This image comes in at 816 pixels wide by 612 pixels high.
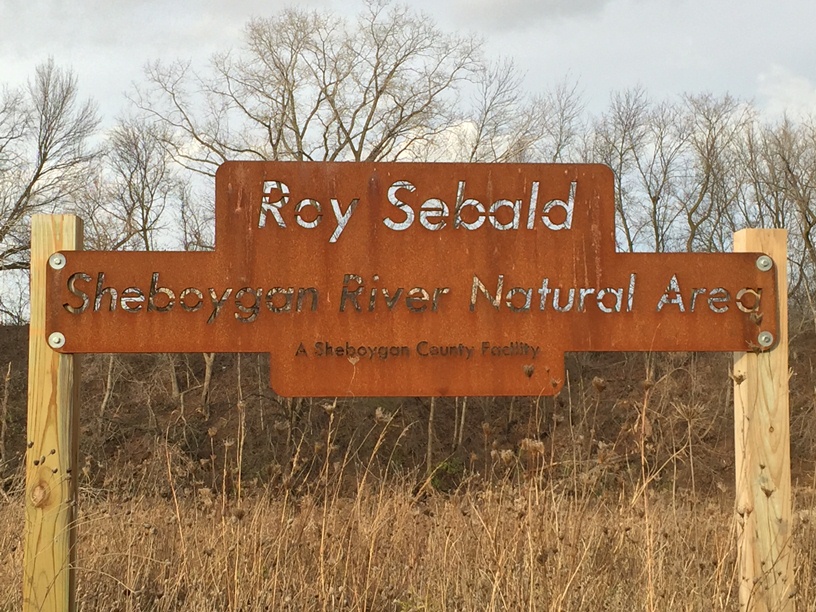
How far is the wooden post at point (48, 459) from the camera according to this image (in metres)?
3.23

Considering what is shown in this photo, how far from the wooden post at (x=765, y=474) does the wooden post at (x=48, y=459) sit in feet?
8.76

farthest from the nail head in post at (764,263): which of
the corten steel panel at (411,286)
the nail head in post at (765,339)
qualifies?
the nail head in post at (765,339)

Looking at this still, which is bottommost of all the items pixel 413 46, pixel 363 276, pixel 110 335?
pixel 110 335

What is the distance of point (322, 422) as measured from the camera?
71.7ft

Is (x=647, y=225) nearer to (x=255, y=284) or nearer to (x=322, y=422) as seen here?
(x=322, y=422)

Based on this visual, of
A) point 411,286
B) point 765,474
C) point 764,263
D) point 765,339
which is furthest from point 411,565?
point 764,263

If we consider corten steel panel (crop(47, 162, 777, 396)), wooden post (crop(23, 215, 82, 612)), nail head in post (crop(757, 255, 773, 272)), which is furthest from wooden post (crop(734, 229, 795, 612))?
wooden post (crop(23, 215, 82, 612))

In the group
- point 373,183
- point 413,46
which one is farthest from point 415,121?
point 373,183

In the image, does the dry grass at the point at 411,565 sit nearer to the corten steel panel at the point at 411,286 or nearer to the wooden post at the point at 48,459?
the wooden post at the point at 48,459

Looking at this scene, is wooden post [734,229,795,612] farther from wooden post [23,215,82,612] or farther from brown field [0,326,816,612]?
wooden post [23,215,82,612]

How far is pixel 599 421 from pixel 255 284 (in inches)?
815

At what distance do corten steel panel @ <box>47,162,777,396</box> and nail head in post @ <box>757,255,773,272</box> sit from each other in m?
0.02

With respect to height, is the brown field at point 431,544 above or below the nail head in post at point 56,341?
below

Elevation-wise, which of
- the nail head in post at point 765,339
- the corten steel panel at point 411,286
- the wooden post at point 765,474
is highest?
the corten steel panel at point 411,286
